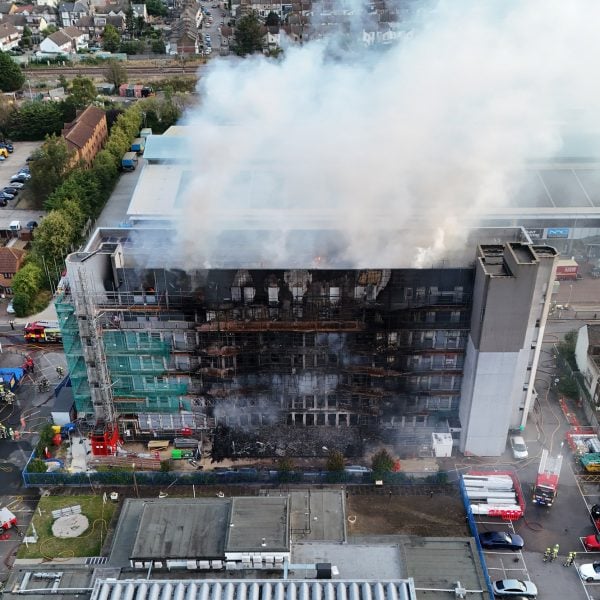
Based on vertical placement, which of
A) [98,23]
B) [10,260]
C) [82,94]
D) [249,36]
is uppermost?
[249,36]

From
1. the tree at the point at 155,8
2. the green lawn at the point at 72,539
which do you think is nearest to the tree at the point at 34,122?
the tree at the point at 155,8

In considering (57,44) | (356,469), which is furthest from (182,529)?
(57,44)

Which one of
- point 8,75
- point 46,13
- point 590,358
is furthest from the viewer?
point 46,13

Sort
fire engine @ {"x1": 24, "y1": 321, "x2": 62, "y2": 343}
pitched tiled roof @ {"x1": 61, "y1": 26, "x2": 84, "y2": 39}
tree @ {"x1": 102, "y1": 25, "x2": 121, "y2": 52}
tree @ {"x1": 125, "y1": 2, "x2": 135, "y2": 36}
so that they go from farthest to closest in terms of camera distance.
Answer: tree @ {"x1": 125, "y1": 2, "x2": 135, "y2": 36}
pitched tiled roof @ {"x1": 61, "y1": 26, "x2": 84, "y2": 39}
tree @ {"x1": 102, "y1": 25, "x2": 121, "y2": 52}
fire engine @ {"x1": 24, "y1": 321, "x2": 62, "y2": 343}

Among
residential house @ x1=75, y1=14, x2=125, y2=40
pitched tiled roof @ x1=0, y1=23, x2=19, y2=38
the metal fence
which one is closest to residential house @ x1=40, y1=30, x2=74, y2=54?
pitched tiled roof @ x1=0, y1=23, x2=19, y2=38

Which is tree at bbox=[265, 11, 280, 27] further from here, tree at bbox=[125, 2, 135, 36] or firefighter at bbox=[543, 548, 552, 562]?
firefighter at bbox=[543, 548, 552, 562]

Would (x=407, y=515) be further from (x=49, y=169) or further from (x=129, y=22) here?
(x=129, y=22)

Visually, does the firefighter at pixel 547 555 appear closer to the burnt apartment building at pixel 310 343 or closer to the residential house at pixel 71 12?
the burnt apartment building at pixel 310 343
